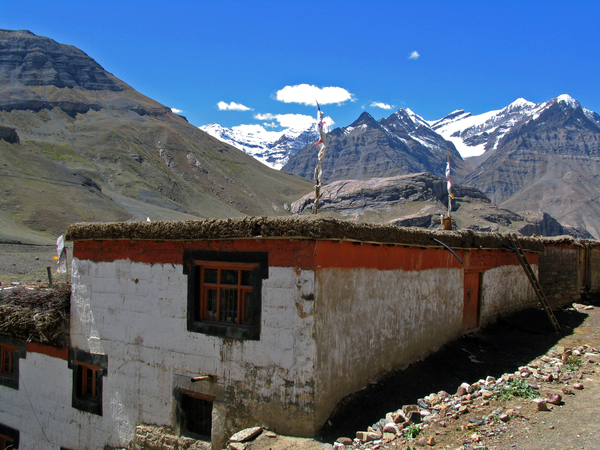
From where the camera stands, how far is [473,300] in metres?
12.4

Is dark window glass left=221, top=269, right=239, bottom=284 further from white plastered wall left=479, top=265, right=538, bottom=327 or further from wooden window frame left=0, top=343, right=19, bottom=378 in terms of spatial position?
white plastered wall left=479, top=265, right=538, bottom=327

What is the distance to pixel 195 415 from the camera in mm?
8203

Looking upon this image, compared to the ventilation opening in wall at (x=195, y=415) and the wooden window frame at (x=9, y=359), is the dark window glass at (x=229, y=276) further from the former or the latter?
the wooden window frame at (x=9, y=359)

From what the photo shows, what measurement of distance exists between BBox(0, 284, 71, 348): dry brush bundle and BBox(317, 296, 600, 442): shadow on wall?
6641mm

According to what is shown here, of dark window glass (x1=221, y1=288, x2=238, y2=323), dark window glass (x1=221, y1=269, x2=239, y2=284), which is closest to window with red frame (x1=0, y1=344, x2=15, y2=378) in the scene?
dark window glass (x1=221, y1=288, x2=238, y2=323)

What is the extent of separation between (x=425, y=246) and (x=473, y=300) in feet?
12.0

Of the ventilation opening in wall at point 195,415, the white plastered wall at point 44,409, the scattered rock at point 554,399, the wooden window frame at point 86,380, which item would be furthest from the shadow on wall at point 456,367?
the white plastered wall at point 44,409

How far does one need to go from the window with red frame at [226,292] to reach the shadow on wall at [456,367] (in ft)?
7.50

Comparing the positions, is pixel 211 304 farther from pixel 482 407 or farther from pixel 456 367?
pixel 456 367

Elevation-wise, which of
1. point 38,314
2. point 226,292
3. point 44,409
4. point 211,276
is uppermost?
point 211,276

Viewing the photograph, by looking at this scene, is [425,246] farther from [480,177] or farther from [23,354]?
[480,177]

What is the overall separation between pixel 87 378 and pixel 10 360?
2685 mm

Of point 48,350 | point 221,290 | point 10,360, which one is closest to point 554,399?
point 221,290

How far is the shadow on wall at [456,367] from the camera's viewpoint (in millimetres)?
7297
